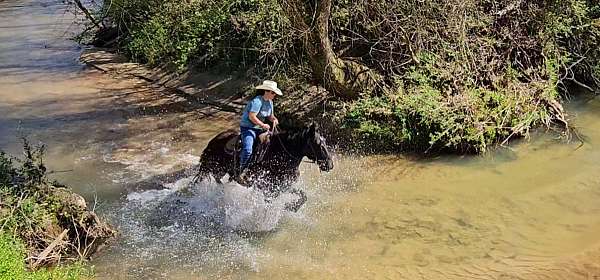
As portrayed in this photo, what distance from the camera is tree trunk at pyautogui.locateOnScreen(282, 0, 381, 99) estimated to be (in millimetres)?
12727

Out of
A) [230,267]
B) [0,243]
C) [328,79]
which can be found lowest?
[230,267]

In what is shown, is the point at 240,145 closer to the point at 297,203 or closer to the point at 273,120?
the point at 273,120

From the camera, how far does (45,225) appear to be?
28.3 ft

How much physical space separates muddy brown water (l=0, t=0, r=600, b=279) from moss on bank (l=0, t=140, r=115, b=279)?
14.6 inches

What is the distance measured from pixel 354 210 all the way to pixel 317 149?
1.50 m

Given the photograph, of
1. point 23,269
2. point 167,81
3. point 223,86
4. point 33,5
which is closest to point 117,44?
point 167,81

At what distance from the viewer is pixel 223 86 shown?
1689 centimetres

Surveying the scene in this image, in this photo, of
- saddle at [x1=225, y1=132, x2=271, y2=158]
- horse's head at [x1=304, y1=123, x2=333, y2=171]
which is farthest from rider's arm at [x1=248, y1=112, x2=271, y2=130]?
horse's head at [x1=304, y1=123, x2=333, y2=171]

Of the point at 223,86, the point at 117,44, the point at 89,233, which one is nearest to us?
the point at 89,233

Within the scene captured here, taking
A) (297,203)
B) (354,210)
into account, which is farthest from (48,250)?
(354,210)

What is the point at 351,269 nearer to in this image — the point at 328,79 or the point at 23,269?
the point at 23,269

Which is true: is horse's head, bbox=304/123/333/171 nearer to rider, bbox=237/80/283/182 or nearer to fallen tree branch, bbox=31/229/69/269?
rider, bbox=237/80/283/182

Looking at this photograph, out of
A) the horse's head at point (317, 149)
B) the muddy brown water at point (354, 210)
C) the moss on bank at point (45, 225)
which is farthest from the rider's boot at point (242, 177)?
the moss on bank at point (45, 225)

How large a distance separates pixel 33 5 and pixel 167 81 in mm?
17412
